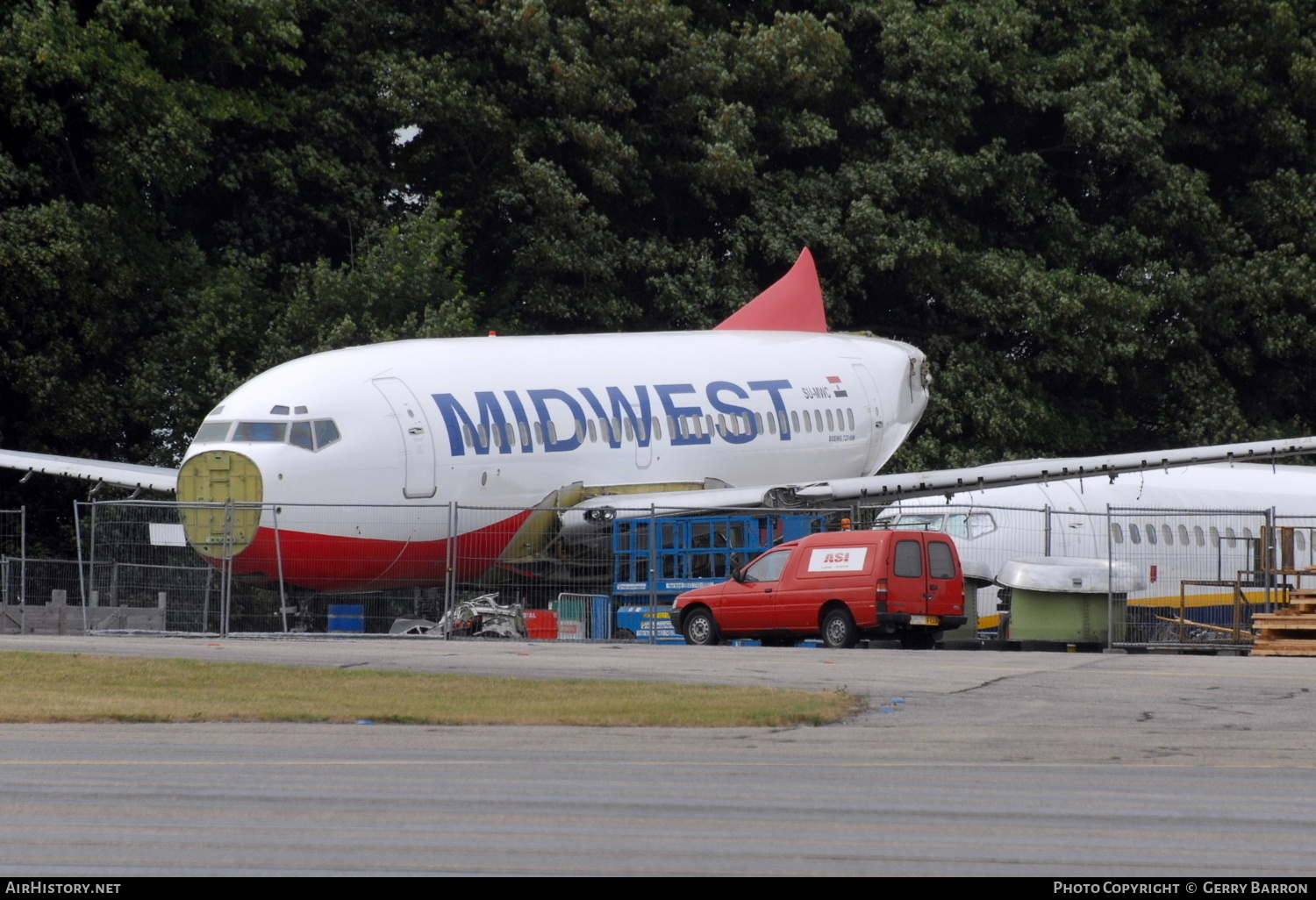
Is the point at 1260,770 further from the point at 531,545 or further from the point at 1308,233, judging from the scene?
the point at 1308,233

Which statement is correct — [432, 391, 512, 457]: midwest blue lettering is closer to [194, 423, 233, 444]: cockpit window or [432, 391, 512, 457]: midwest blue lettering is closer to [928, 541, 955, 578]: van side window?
[194, 423, 233, 444]: cockpit window

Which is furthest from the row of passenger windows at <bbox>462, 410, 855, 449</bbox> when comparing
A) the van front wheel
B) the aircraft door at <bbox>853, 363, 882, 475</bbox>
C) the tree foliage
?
the tree foliage

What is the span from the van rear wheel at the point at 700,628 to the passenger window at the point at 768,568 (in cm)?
74

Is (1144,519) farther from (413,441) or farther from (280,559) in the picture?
(280,559)

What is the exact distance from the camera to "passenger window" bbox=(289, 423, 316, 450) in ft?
77.7

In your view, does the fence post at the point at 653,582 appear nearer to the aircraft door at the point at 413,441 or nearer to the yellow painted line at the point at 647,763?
the aircraft door at the point at 413,441

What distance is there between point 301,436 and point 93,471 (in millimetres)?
5900

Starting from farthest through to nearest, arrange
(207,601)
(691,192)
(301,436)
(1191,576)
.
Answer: (691,192), (1191,576), (301,436), (207,601)

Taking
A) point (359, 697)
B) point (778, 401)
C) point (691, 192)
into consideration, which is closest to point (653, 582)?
point (778, 401)

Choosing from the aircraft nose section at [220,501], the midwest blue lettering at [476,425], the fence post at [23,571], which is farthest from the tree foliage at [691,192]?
the aircraft nose section at [220,501]

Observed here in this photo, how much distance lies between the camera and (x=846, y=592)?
22172 mm

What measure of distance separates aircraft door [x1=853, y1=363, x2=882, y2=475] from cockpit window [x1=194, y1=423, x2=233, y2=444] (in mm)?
12774

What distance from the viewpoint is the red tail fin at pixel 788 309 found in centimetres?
3481
